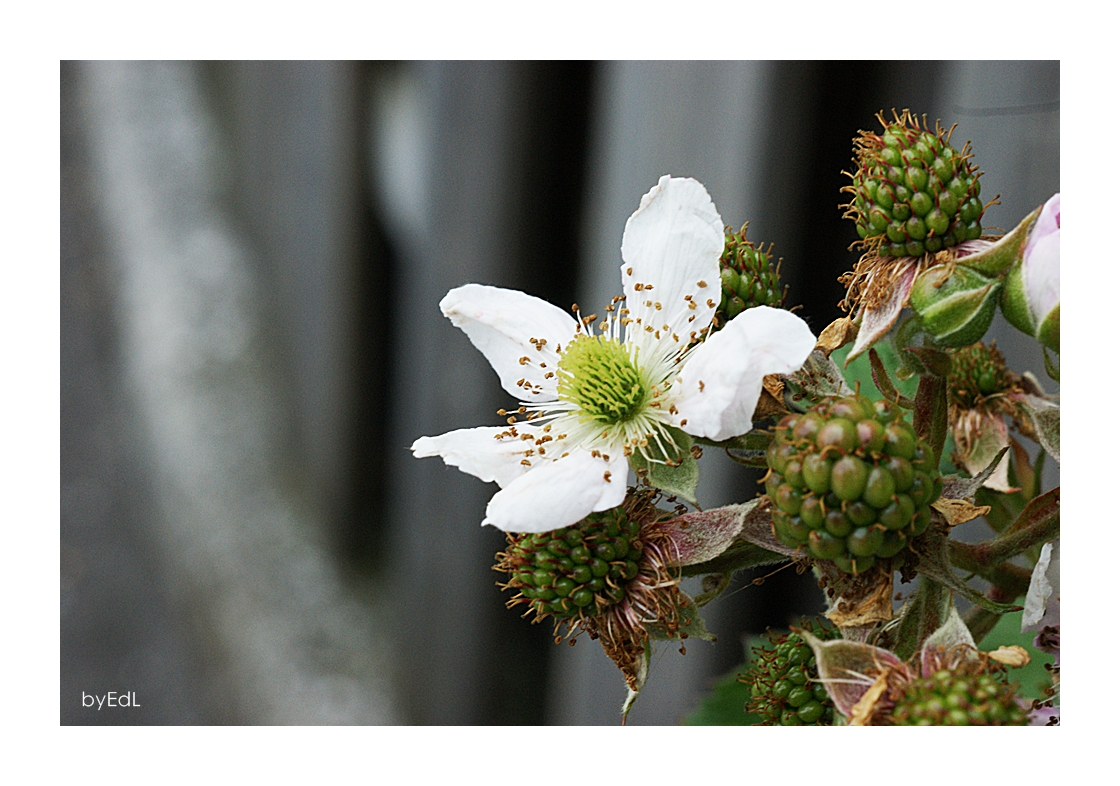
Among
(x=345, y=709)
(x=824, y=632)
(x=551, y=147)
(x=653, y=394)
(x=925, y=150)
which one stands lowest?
(x=345, y=709)

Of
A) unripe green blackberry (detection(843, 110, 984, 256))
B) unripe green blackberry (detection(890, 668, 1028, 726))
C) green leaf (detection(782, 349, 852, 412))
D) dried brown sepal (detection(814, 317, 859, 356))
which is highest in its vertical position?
unripe green blackberry (detection(843, 110, 984, 256))

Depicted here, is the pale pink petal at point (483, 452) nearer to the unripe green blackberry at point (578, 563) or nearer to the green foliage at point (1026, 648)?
the unripe green blackberry at point (578, 563)

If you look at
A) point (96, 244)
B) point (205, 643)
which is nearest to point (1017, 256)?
point (96, 244)

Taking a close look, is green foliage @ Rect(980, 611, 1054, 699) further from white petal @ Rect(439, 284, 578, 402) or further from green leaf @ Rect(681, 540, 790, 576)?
white petal @ Rect(439, 284, 578, 402)

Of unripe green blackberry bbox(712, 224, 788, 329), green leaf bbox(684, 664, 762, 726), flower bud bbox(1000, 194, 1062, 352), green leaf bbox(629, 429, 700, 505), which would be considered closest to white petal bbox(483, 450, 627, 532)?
green leaf bbox(629, 429, 700, 505)

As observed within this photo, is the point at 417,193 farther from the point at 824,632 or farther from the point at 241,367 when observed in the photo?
the point at 824,632

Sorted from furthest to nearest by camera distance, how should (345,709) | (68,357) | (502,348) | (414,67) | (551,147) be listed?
1. (345,709)
2. (551,147)
3. (414,67)
4. (68,357)
5. (502,348)

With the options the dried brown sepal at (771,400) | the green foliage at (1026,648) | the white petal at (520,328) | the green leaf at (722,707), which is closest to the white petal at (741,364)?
the dried brown sepal at (771,400)
